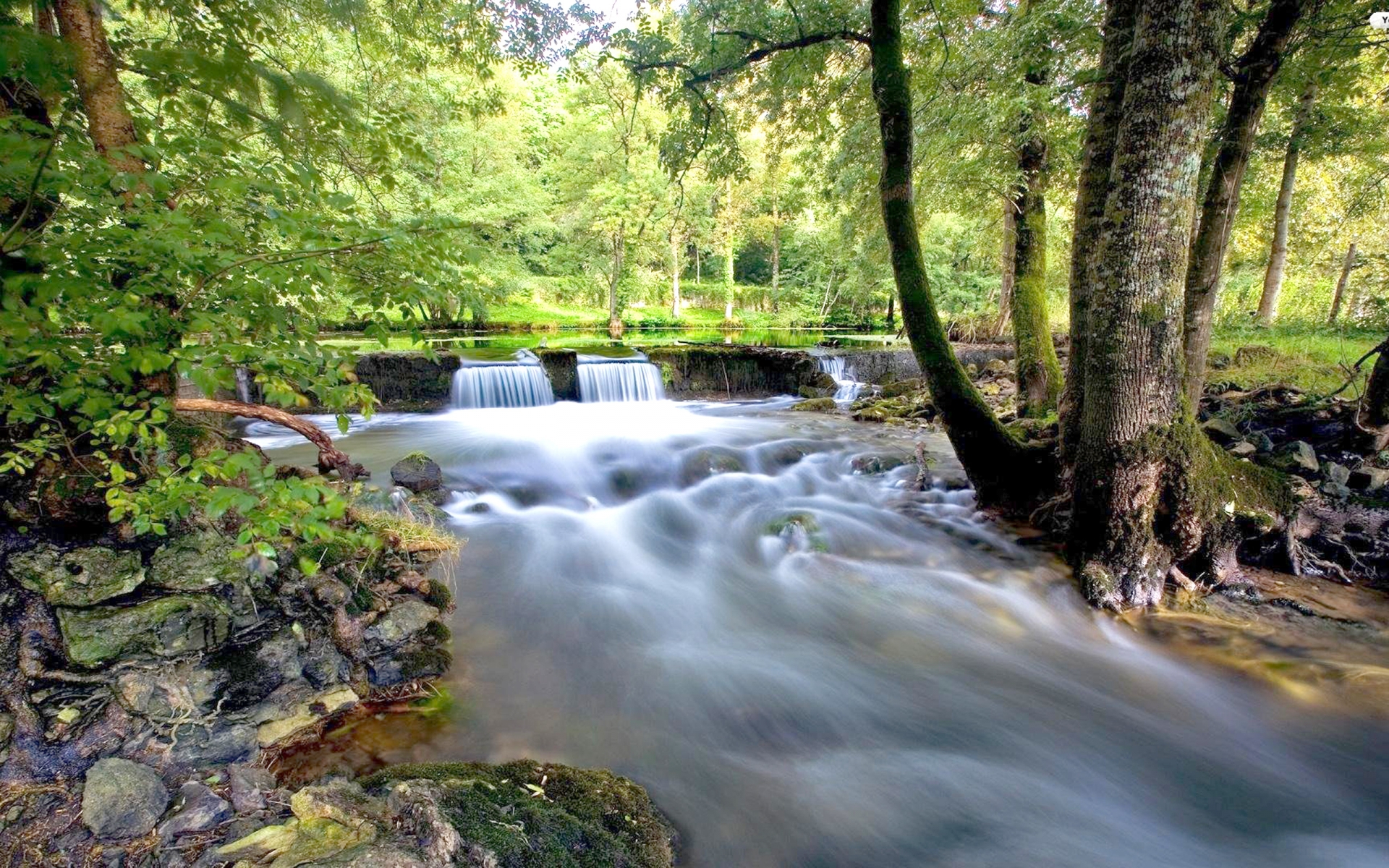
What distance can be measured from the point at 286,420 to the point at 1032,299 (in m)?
8.39

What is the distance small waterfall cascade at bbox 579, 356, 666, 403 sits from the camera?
14.6 metres

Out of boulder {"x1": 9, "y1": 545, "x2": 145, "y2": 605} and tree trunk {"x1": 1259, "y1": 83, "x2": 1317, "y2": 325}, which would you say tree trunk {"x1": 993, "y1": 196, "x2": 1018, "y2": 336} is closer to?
tree trunk {"x1": 1259, "y1": 83, "x2": 1317, "y2": 325}

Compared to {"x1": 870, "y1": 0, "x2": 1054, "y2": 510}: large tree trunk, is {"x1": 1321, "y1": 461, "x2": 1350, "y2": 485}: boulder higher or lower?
lower

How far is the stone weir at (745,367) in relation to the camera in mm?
14469

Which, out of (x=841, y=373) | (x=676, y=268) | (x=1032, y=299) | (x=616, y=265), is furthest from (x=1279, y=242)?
(x=676, y=268)

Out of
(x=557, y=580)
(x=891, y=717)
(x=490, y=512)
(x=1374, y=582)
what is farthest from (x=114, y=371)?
(x=1374, y=582)

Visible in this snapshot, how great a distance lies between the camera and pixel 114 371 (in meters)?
1.85

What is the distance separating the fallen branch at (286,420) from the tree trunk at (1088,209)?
5.80 m

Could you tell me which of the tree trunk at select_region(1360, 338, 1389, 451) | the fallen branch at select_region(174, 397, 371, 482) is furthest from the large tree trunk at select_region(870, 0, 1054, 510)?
the fallen branch at select_region(174, 397, 371, 482)

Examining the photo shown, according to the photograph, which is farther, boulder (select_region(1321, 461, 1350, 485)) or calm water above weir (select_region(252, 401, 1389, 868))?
boulder (select_region(1321, 461, 1350, 485))

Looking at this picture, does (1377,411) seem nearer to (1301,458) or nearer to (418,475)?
(1301,458)

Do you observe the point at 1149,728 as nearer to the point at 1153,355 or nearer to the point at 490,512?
the point at 1153,355

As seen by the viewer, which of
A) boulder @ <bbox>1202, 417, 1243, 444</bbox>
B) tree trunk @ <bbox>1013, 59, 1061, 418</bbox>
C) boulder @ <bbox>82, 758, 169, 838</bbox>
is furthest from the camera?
tree trunk @ <bbox>1013, 59, 1061, 418</bbox>

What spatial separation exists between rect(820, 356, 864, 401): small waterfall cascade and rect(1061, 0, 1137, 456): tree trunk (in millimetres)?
10055
